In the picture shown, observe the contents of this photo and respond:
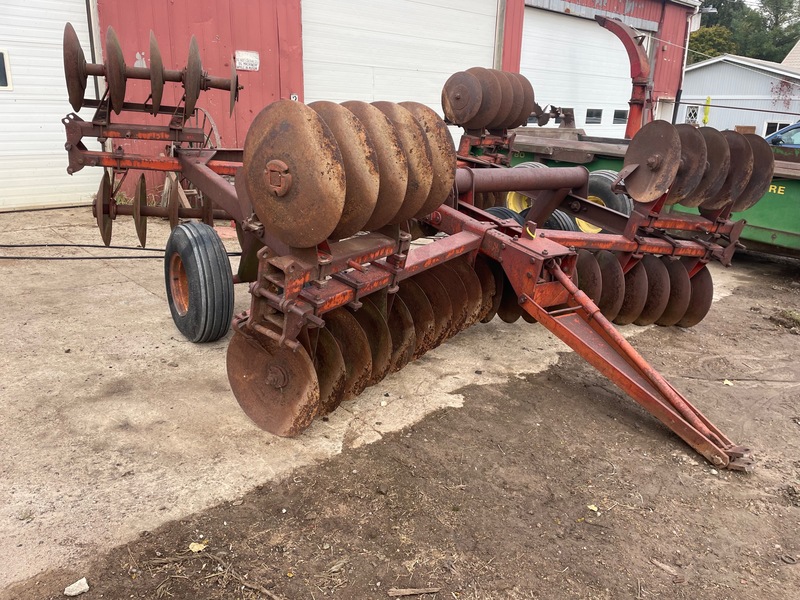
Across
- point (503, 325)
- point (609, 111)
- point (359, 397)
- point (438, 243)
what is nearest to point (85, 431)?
point (359, 397)

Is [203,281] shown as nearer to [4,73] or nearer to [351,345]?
[351,345]

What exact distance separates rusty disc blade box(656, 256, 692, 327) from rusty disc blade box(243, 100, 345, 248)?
3.06 metres

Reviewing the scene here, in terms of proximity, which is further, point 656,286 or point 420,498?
point 656,286

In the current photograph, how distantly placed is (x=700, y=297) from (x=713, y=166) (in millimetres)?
934

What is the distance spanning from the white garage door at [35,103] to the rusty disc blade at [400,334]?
629 centimetres

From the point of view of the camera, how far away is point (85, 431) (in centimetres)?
289

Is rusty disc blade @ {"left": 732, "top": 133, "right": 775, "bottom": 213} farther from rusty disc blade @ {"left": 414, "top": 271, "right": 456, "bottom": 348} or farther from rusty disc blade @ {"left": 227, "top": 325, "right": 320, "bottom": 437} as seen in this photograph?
rusty disc blade @ {"left": 227, "top": 325, "right": 320, "bottom": 437}

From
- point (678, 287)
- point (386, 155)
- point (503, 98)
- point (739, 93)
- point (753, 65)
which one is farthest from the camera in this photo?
point (739, 93)

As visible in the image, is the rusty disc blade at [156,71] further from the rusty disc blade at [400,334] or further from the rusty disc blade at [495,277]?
the rusty disc blade at [495,277]

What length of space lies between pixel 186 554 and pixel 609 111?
16108 mm

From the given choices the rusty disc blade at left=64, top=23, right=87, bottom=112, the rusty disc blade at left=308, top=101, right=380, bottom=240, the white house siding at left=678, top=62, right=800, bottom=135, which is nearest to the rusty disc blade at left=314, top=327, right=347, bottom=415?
the rusty disc blade at left=308, top=101, right=380, bottom=240

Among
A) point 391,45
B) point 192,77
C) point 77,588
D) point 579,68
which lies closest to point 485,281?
point 192,77

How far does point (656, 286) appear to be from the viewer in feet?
14.7

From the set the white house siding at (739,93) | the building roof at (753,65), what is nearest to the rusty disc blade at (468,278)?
the white house siding at (739,93)
